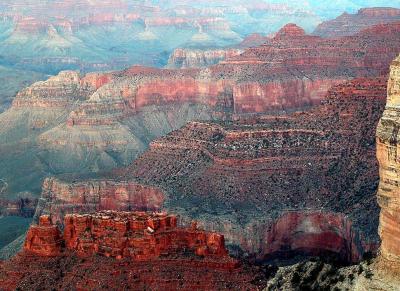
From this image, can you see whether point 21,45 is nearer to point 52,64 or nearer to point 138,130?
point 52,64

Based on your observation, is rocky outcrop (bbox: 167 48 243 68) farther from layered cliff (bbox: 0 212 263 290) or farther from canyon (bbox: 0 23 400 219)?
layered cliff (bbox: 0 212 263 290)

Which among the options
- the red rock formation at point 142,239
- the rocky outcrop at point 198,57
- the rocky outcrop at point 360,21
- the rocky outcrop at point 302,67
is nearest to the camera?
the red rock formation at point 142,239

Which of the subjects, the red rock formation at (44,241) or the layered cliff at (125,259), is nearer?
the layered cliff at (125,259)

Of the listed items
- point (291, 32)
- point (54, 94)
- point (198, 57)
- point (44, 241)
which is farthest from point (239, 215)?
point (198, 57)

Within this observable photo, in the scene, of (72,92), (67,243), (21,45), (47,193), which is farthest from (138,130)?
(21,45)

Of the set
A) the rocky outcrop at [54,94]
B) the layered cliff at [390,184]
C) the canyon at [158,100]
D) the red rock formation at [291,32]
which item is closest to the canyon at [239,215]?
the layered cliff at [390,184]

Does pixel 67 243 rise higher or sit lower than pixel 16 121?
higher

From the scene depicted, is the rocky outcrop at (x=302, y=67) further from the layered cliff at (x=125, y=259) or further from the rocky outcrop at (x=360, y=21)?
the layered cliff at (x=125, y=259)
